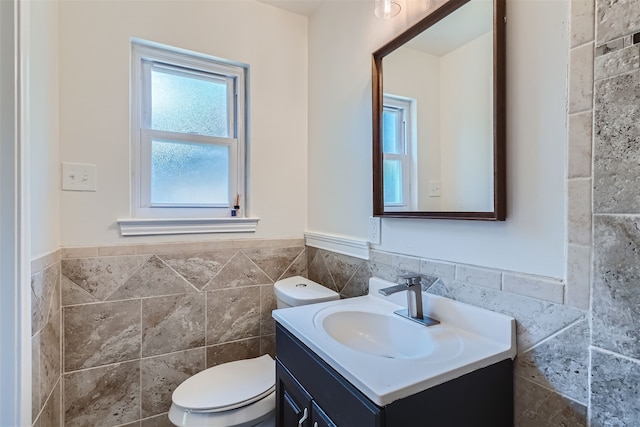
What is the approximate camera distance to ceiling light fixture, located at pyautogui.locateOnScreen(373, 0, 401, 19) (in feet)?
4.07

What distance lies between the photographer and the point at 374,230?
1392 millimetres

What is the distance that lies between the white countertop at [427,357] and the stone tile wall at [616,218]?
21 centimetres

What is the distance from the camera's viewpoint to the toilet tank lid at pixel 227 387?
1213 mm

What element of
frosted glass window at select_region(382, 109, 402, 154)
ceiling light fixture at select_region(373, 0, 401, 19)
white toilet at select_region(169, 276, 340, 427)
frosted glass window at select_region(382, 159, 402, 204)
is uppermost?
ceiling light fixture at select_region(373, 0, 401, 19)

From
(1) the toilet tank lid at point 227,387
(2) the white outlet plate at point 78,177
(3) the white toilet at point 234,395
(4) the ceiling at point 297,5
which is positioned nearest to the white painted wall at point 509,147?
(4) the ceiling at point 297,5

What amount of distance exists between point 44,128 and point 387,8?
141 centimetres

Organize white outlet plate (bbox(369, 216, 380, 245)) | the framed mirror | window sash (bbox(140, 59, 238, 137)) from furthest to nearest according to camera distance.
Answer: window sash (bbox(140, 59, 238, 137))
white outlet plate (bbox(369, 216, 380, 245))
the framed mirror

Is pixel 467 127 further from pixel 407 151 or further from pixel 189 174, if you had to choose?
pixel 189 174

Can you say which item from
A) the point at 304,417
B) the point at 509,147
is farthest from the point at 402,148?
the point at 304,417

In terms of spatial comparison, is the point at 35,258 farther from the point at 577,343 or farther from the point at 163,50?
the point at 577,343

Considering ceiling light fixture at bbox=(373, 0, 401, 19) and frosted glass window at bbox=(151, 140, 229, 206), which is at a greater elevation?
ceiling light fixture at bbox=(373, 0, 401, 19)

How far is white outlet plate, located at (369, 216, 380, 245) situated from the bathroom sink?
31 cm

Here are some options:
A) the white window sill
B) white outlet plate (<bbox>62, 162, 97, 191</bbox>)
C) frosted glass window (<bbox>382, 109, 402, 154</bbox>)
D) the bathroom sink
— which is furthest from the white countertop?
white outlet plate (<bbox>62, 162, 97, 191</bbox>)

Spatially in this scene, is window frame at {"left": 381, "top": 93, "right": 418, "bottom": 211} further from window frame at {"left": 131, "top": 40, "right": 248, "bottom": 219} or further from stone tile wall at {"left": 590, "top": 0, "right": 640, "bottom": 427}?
window frame at {"left": 131, "top": 40, "right": 248, "bottom": 219}
